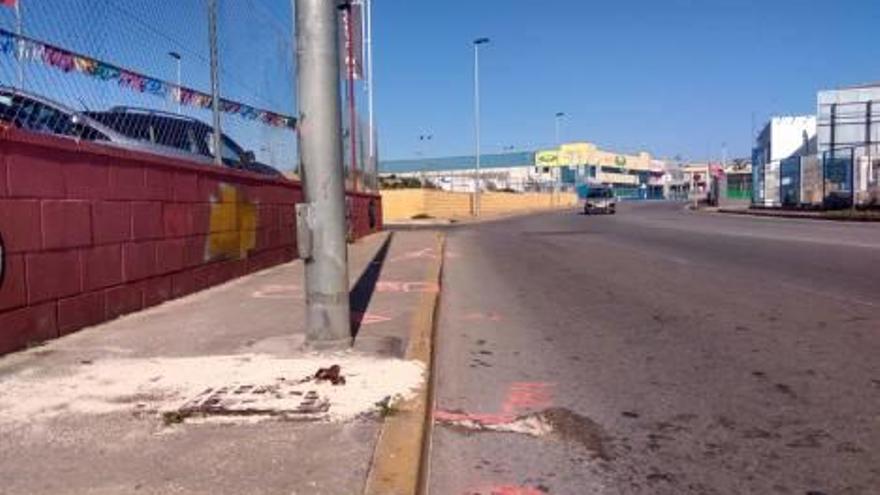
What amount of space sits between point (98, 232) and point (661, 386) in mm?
4629

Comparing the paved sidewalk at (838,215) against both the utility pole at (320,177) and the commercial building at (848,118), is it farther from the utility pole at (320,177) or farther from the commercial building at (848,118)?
the utility pole at (320,177)

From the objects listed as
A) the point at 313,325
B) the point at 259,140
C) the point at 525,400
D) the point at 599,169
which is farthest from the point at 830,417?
the point at 599,169

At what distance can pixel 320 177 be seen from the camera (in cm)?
738

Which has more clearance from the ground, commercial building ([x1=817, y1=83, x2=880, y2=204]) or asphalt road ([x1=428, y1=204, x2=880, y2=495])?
commercial building ([x1=817, y1=83, x2=880, y2=204])

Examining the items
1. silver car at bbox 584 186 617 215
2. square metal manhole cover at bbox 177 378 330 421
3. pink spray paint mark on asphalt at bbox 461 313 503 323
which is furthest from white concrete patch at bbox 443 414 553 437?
silver car at bbox 584 186 617 215

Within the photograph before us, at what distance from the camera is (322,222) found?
735cm

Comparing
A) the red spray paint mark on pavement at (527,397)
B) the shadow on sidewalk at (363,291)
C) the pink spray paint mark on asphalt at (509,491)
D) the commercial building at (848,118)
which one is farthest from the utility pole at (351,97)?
the commercial building at (848,118)

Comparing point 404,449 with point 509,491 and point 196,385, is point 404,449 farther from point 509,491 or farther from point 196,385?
point 196,385

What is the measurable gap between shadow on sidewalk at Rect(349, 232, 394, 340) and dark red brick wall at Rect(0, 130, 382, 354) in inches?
65.2

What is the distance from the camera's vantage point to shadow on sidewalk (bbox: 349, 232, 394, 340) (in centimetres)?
927

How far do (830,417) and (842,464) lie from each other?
97 cm

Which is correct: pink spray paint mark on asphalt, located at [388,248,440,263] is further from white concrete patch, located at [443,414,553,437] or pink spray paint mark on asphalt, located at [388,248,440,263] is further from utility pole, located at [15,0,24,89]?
white concrete patch, located at [443,414,553,437]

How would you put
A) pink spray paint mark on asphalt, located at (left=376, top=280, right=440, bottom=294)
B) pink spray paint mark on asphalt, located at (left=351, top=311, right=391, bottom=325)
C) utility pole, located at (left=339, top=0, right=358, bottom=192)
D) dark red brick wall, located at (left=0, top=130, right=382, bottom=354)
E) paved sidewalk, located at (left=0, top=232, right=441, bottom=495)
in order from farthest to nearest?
utility pole, located at (left=339, top=0, right=358, bottom=192)
pink spray paint mark on asphalt, located at (left=376, top=280, right=440, bottom=294)
pink spray paint mark on asphalt, located at (left=351, top=311, right=391, bottom=325)
dark red brick wall, located at (left=0, top=130, right=382, bottom=354)
paved sidewalk, located at (left=0, top=232, right=441, bottom=495)

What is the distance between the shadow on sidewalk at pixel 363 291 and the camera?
9.27m
